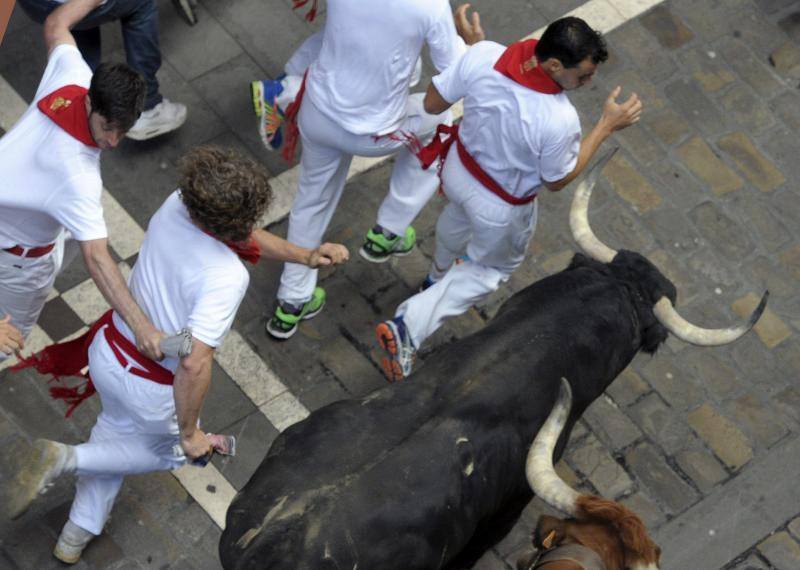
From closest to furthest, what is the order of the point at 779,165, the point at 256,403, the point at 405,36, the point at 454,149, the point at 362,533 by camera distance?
the point at 362,533 < the point at 405,36 < the point at 454,149 < the point at 256,403 < the point at 779,165

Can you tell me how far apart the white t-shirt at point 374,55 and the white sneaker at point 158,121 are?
1582 millimetres

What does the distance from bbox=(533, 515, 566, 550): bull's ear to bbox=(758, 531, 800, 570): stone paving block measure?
7.45ft

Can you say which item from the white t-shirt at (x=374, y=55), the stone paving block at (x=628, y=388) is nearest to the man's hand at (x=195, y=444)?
the white t-shirt at (x=374, y=55)

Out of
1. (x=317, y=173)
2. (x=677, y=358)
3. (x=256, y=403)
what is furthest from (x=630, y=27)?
(x=256, y=403)

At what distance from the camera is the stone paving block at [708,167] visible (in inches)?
318

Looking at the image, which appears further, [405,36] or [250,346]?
[250,346]

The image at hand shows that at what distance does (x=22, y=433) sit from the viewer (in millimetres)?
6645

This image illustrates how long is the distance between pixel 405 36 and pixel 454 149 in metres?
0.72

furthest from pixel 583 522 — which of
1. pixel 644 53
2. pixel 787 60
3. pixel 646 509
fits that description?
pixel 787 60

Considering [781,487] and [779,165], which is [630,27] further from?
[781,487]

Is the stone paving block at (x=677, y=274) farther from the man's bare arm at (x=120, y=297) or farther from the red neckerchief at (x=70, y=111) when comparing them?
the red neckerchief at (x=70, y=111)

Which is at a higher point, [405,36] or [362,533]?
[405,36]

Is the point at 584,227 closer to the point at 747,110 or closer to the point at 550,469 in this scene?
the point at 550,469

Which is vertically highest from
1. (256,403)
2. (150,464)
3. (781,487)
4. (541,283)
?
(541,283)
